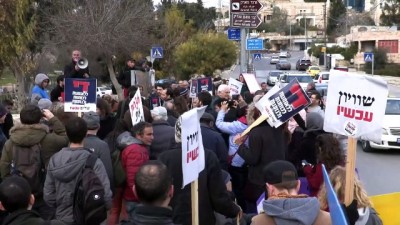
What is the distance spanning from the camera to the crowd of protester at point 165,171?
4281mm

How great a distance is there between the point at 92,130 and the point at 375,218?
124 inches

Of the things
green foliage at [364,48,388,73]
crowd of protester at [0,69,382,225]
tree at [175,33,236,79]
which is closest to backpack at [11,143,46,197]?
crowd of protester at [0,69,382,225]

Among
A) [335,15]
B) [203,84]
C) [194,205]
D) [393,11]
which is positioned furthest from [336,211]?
[335,15]

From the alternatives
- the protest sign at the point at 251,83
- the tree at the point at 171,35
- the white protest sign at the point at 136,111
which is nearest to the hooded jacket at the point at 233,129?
the white protest sign at the point at 136,111

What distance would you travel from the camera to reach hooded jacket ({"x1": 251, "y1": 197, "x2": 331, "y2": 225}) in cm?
426

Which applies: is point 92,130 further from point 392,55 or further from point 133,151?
point 392,55

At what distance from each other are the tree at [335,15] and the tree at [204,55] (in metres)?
87.4

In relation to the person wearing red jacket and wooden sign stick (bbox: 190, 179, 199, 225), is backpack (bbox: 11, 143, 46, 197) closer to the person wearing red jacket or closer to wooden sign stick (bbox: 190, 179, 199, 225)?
the person wearing red jacket

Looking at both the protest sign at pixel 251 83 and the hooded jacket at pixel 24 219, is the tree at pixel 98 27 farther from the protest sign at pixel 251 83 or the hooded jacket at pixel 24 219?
the hooded jacket at pixel 24 219

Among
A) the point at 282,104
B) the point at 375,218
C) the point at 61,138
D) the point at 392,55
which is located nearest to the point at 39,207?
the point at 61,138

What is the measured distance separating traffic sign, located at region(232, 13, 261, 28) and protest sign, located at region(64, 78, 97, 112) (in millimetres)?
8498

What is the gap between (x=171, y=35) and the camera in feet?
146

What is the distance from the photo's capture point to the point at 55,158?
5836 millimetres

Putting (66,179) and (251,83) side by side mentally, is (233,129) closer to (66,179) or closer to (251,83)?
(66,179)
